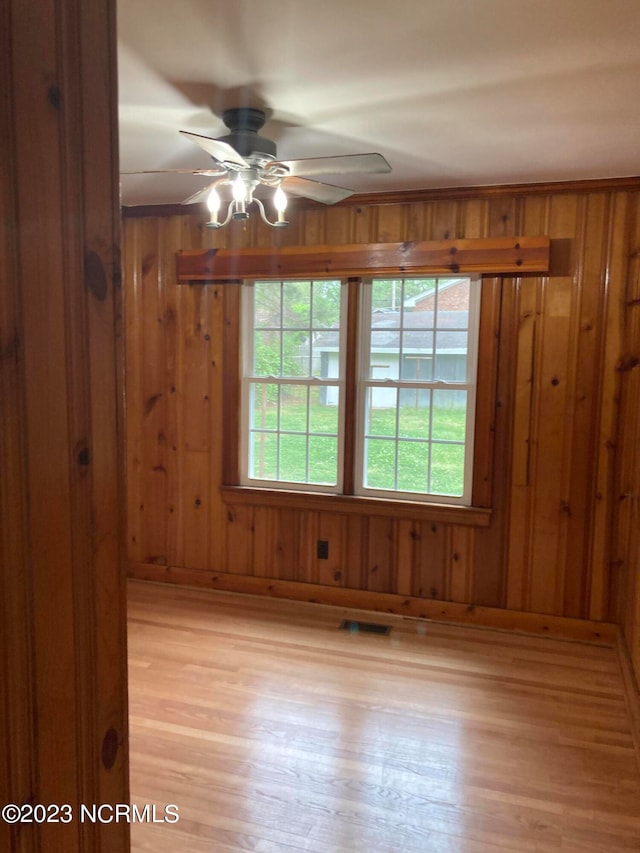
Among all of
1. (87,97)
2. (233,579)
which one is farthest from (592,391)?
(87,97)

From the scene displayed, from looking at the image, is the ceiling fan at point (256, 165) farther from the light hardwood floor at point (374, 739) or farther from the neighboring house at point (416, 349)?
the light hardwood floor at point (374, 739)

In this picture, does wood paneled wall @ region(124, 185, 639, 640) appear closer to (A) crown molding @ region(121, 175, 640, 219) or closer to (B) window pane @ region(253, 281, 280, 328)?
(A) crown molding @ region(121, 175, 640, 219)

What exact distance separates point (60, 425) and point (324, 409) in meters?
3.10

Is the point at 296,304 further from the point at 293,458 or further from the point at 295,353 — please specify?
the point at 293,458

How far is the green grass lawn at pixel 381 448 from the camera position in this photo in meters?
3.81

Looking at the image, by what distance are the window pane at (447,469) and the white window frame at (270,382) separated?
584mm

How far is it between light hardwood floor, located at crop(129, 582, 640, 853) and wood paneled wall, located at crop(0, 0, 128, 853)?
1248 mm

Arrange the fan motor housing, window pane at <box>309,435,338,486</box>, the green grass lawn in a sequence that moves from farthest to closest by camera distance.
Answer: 1. window pane at <box>309,435,338,486</box>
2. the green grass lawn
3. the fan motor housing


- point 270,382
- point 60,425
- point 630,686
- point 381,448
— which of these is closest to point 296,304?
point 270,382

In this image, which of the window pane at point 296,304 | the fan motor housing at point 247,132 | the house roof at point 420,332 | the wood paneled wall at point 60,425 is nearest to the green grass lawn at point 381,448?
the house roof at point 420,332

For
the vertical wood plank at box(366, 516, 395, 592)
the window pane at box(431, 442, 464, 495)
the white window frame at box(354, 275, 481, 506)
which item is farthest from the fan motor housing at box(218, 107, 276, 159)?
the vertical wood plank at box(366, 516, 395, 592)

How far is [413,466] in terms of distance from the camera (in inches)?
153

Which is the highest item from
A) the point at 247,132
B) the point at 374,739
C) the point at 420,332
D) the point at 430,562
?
the point at 247,132

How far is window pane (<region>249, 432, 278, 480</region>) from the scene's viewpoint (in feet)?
13.7
